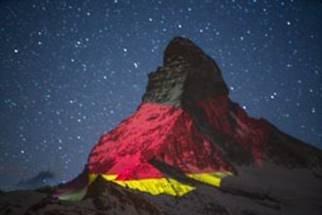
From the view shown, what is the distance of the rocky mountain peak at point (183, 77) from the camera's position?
104 metres

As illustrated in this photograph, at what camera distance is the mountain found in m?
48.1

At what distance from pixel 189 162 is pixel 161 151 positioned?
6.98 meters

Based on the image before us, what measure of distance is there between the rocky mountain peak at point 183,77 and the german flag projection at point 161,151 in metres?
3.40

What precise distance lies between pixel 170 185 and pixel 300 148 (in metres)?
65.6

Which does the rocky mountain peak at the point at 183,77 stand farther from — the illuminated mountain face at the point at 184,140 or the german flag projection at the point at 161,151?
the german flag projection at the point at 161,151

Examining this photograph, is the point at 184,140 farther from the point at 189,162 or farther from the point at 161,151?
the point at 161,151

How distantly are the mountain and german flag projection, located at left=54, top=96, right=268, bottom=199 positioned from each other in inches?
10.0

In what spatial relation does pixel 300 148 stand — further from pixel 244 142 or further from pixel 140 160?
pixel 140 160

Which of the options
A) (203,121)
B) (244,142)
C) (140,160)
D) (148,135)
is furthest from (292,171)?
(140,160)

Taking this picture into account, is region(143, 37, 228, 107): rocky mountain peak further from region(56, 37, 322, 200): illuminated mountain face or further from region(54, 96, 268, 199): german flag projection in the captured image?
region(54, 96, 268, 199): german flag projection

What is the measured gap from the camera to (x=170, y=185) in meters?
65.4

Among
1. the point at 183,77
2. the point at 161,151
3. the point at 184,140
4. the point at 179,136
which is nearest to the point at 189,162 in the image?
the point at 184,140

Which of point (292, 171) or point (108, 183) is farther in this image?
point (292, 171)

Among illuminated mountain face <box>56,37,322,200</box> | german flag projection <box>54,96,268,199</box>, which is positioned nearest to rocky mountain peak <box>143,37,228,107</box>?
illuminated mountain face <box>56,37,322,200</box>
